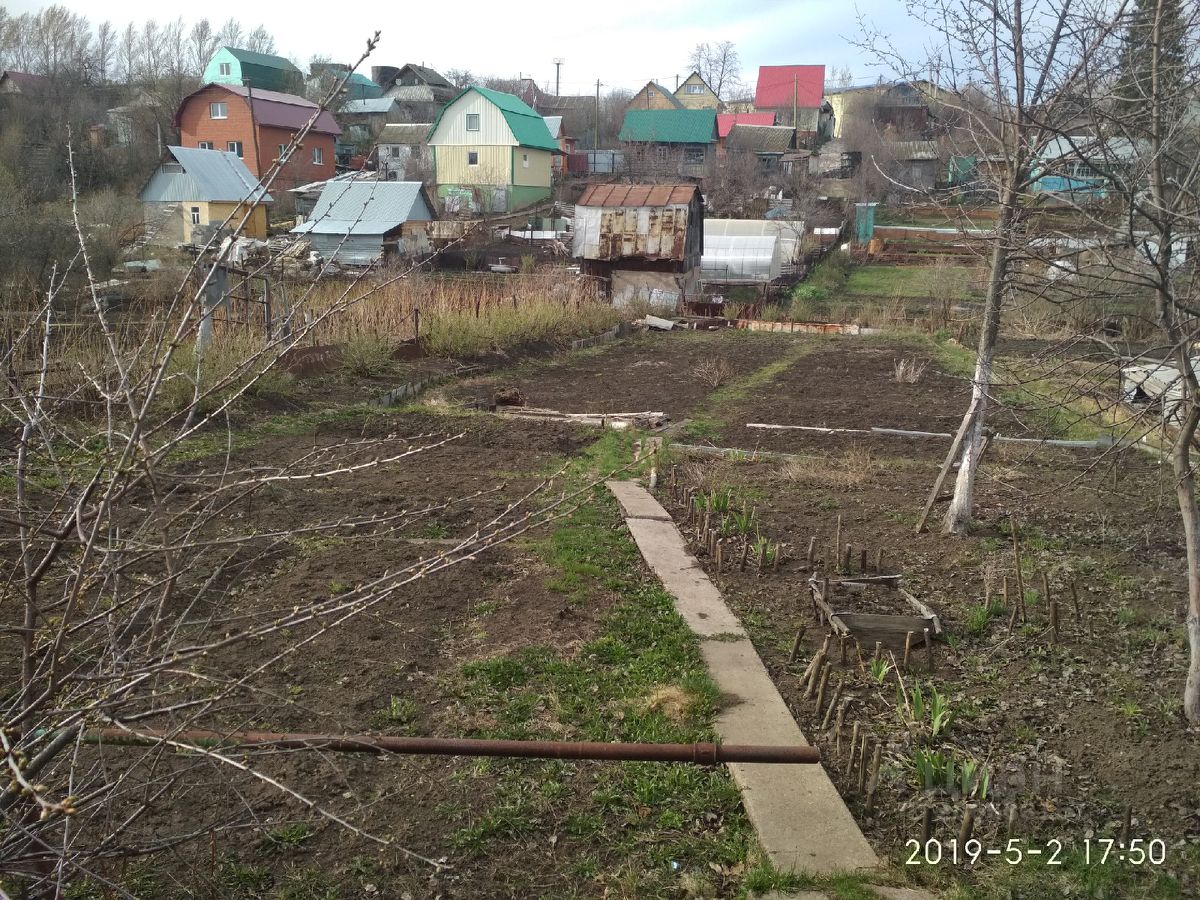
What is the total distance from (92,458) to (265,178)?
37.1 inches

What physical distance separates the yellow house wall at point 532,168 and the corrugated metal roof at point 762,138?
1223cm

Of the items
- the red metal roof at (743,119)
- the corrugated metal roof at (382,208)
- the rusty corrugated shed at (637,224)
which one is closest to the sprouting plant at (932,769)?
the rusty corrugated shed at (637,224)

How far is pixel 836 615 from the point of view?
5.66 m

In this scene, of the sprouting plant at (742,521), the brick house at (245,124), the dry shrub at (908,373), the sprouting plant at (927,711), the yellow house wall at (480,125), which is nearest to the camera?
the sprouting plant at (927,711)

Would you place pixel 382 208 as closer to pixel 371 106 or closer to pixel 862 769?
pixel 371 106

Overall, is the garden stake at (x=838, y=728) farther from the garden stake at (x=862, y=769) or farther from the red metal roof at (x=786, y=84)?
the red metal roof at (x=786, y=84)

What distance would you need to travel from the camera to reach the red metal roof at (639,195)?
24.5 m

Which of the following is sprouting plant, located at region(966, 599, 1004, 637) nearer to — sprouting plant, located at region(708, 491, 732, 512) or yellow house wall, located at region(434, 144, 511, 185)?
sprouting plant, located at region(708, 491, 732, 512)

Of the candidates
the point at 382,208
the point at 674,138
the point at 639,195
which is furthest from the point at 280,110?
the point at 639,195

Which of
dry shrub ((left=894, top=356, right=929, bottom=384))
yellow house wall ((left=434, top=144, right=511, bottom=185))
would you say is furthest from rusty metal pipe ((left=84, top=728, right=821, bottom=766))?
yellow house wall ((left=434, top=144, right=511, bottom=185))

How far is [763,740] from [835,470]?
5216 millimetres

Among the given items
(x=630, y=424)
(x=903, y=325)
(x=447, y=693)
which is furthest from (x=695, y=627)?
(x=903, y=325)

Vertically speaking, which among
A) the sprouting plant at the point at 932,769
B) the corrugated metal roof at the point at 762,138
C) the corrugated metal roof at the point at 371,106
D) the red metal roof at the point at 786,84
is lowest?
the sprouting plant at the point at 932,769

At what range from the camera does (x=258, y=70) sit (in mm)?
50531
